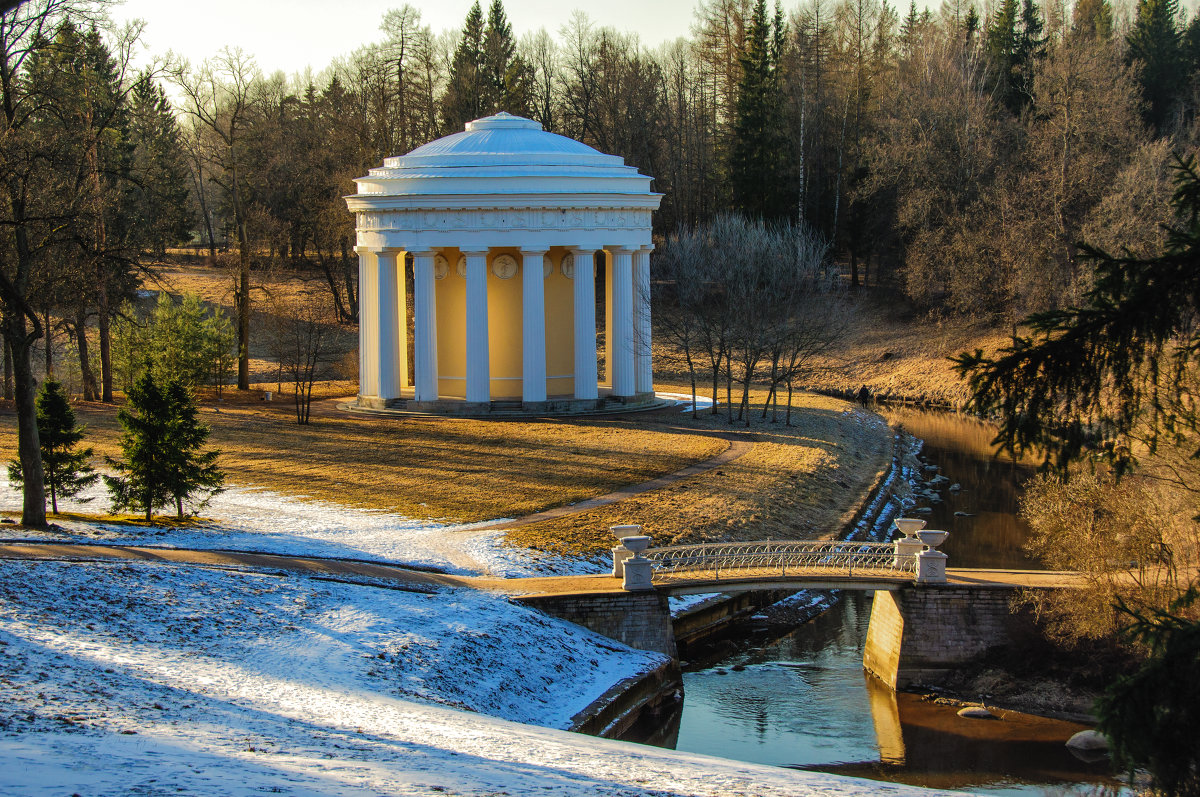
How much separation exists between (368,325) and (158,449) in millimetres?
18515

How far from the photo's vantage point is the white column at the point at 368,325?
4128 cm

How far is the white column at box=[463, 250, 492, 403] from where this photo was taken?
39.5 metres

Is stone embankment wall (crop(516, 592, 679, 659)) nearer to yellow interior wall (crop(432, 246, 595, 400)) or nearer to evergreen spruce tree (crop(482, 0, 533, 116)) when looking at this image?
yellow interior wall (crop(432, 246, 595, 400))

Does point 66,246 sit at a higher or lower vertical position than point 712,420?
higher

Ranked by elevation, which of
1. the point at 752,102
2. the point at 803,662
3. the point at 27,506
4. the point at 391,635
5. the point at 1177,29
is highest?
the point at 1177,29

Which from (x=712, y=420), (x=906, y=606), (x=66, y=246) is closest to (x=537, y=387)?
(x=712, y=420)

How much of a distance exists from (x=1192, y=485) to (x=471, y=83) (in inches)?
2327

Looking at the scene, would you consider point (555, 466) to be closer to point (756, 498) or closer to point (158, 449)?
point (756, 498)

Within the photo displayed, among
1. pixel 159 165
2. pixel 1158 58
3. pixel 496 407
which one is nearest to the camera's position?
pixel 496 407

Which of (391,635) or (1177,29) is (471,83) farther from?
(391,635)

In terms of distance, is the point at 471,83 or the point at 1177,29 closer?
the point at 471,83

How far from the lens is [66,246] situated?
3669 cm

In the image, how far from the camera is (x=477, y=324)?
39.6 m

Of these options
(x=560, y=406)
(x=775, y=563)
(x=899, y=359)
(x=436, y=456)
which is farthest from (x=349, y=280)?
(x=775, y=563)
